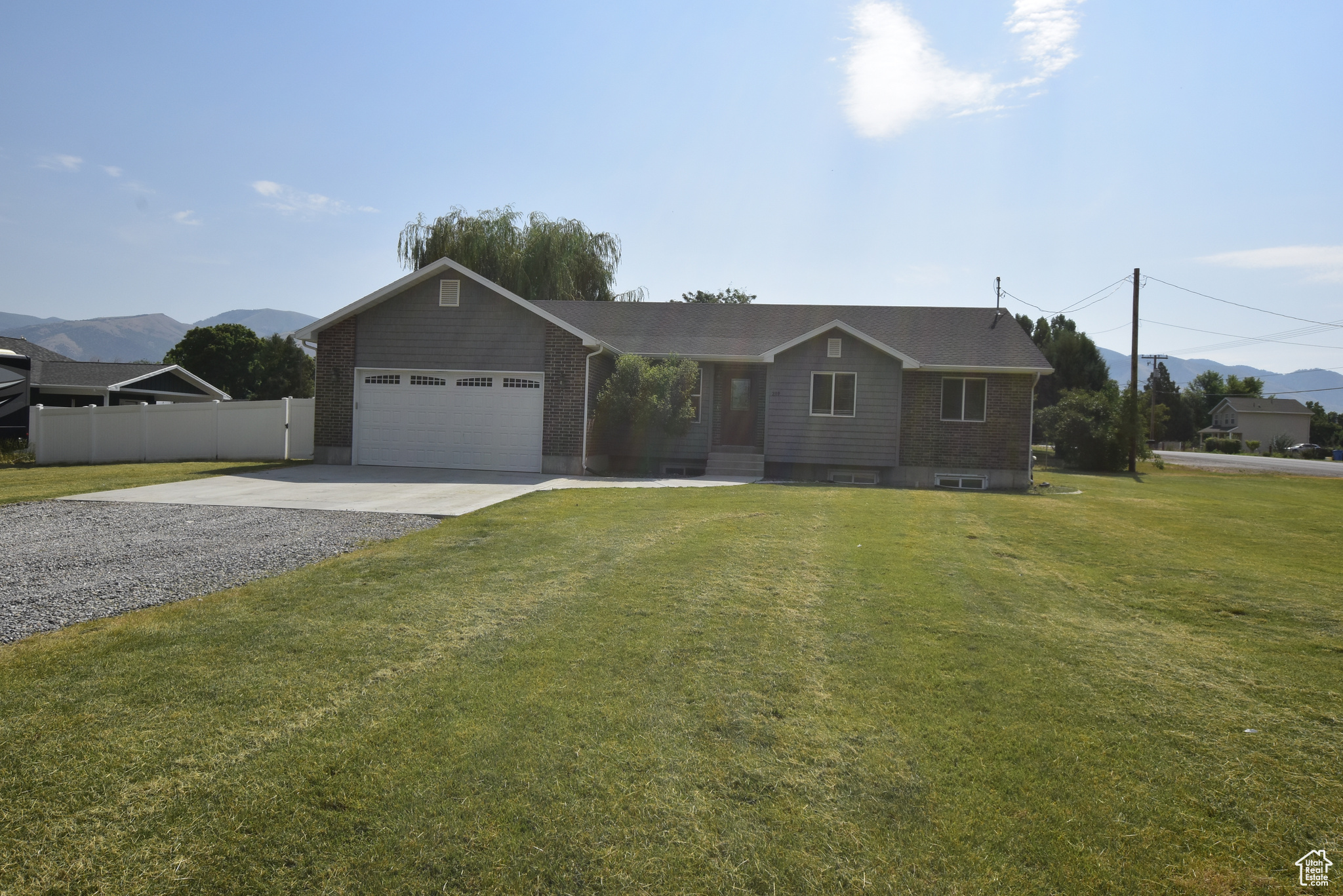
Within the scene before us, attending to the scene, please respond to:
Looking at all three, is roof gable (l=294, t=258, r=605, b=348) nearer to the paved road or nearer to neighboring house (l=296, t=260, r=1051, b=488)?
neighboring house (l=296, t=260, r=1051, b=488)

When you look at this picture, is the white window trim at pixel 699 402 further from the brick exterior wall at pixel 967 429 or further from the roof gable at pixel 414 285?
the brick exterior wall at pixel 967 429

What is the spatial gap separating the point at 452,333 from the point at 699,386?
6.00 m

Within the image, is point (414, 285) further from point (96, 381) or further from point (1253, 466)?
point (1253, 466)

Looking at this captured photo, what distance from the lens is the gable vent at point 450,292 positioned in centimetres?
1728

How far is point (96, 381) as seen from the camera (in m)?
32.6

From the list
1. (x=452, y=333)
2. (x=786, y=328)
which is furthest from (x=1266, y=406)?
(x=452, y=333)

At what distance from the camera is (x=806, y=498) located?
42.4ft

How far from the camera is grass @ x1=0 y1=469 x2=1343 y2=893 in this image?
287 cm

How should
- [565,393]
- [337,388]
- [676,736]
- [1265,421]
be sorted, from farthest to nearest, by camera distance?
[1265,421], [337,388], [565,393], [676,736]

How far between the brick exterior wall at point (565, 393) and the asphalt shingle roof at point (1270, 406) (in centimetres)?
7920

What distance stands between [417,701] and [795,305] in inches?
811

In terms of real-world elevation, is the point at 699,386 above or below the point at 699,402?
above

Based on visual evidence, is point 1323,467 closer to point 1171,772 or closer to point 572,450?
point 572,450

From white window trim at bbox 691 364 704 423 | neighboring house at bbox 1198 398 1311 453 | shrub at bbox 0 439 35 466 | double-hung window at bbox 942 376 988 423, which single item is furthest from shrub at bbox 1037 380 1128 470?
neighboring house at bbox 1198 398 1311 453
